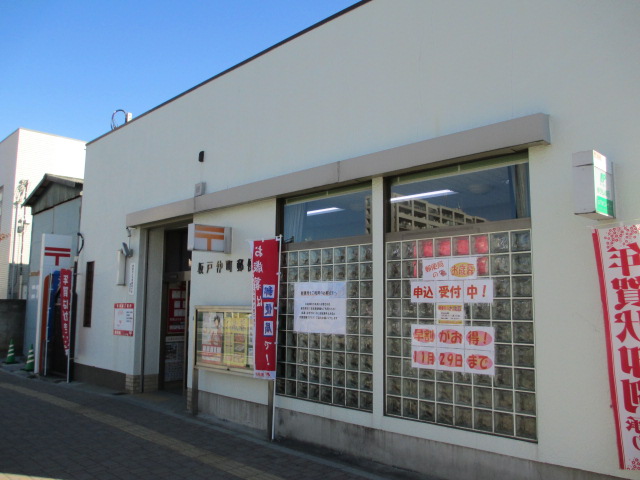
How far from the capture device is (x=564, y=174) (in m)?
5.32

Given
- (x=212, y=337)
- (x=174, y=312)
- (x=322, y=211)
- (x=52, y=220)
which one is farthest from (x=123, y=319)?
(x=52, y=220)

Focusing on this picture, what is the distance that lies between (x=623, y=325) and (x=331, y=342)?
12.5ft

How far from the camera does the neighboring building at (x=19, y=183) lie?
76.4 ft

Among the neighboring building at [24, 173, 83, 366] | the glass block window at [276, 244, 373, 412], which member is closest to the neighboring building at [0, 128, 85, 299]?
the neighboring building at [24, 173, 83, 366]

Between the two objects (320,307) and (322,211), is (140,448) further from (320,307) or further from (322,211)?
(322,211)

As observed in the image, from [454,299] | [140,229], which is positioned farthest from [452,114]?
[140,229]

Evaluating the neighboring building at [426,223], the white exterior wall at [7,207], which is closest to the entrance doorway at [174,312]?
the neighboring building at [426,223]

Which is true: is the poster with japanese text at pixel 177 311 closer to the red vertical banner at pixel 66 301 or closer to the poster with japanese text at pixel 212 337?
the red vertical banner at pixel 66 301

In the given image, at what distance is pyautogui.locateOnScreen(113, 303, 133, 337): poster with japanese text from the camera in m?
11.9

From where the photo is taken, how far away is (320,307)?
767 cm

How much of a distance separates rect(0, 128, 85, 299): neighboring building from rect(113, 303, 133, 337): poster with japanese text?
12.6m

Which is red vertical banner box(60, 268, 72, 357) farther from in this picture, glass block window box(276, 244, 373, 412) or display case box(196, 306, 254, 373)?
glass block window box(276, 244, 373, 412)

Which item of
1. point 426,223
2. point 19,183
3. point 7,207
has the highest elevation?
point 19,183

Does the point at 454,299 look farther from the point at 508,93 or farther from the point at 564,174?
the point at 508,93
